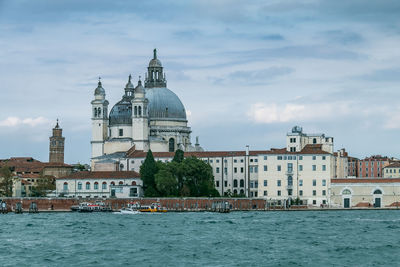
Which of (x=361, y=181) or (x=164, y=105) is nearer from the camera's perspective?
(x=361, y=181)

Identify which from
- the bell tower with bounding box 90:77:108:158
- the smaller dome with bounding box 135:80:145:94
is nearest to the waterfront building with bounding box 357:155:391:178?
the smaller dome with bounding box 135:80:145:94

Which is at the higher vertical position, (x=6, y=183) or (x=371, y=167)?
(x=371, y=167)

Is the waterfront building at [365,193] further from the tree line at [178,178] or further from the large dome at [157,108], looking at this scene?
the large dome at [157,108]

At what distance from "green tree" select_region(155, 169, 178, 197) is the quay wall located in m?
1.61

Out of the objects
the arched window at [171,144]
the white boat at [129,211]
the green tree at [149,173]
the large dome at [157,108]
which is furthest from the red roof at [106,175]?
the arched window at [171,144]

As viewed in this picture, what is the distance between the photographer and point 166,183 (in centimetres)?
9800

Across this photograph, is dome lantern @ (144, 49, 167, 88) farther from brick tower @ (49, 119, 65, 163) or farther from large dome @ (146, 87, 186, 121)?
brick tower @ (49, 119, 65, 163)

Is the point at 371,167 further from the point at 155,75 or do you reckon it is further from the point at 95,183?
the point at 95,183

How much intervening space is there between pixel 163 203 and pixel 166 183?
6.60 feet

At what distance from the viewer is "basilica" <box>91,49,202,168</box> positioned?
376 ft

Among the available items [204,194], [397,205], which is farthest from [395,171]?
[204,194]

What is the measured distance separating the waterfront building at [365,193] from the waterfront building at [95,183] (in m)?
20.0

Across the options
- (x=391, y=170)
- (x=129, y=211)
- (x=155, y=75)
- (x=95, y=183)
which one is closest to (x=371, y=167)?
(x=391, y=170)

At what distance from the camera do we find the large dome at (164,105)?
392 feet
